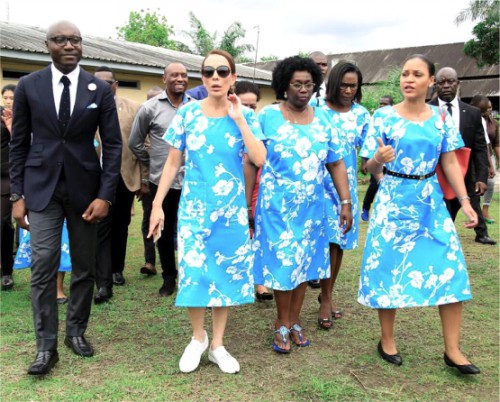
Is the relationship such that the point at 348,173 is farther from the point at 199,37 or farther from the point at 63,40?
the point at 199,37

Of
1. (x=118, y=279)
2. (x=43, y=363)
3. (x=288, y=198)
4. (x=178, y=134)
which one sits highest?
(x=178, y=134)

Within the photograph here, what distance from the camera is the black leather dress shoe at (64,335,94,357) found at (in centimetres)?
396

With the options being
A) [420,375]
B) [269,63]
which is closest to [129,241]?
[420,375]

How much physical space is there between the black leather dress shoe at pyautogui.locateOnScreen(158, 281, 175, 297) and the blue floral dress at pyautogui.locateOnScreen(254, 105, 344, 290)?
5.59 feet

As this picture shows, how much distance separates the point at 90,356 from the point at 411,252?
2371 millimetres

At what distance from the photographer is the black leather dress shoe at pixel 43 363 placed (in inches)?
140

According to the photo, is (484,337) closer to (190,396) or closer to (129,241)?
(190,396)

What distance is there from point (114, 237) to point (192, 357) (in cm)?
248

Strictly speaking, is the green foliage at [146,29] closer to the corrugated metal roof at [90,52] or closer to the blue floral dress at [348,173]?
the corrugated metal roof at [90,52]

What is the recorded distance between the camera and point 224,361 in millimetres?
3764

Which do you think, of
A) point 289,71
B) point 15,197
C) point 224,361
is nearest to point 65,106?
point 15,197

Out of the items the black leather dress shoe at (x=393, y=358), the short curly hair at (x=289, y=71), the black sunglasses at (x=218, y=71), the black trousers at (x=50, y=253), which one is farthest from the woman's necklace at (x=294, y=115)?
the black leather dress shoe at (x=393, y=358)

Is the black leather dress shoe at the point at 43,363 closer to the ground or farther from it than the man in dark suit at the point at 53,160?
closer to the ground

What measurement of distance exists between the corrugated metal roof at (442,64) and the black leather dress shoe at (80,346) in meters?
26.5
